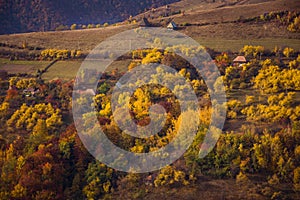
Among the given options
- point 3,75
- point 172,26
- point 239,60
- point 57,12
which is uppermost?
point 57,12

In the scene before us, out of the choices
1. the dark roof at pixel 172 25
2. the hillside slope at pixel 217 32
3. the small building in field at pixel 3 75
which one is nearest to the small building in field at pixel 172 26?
the dark roof at pixel 172 25

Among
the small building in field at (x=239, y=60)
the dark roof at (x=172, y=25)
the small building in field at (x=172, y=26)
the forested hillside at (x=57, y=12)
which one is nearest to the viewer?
the small building in field at (x=239, y=60)

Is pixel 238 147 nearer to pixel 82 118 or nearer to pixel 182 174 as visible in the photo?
pixel 182 174

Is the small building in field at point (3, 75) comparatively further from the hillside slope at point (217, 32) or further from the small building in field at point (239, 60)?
the small building in field at point (239, 60)

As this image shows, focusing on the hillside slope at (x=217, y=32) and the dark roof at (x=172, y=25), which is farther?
the dark roof at (x=172, y=25)

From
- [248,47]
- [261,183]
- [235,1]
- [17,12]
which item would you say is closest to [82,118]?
[261,183]

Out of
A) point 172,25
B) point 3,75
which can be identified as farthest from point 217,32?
point 3,75

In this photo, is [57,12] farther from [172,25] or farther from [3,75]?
[3,75]

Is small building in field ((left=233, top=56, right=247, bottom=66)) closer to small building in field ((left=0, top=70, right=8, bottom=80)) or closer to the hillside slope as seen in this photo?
the hillside slope

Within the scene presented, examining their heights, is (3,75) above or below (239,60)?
above
